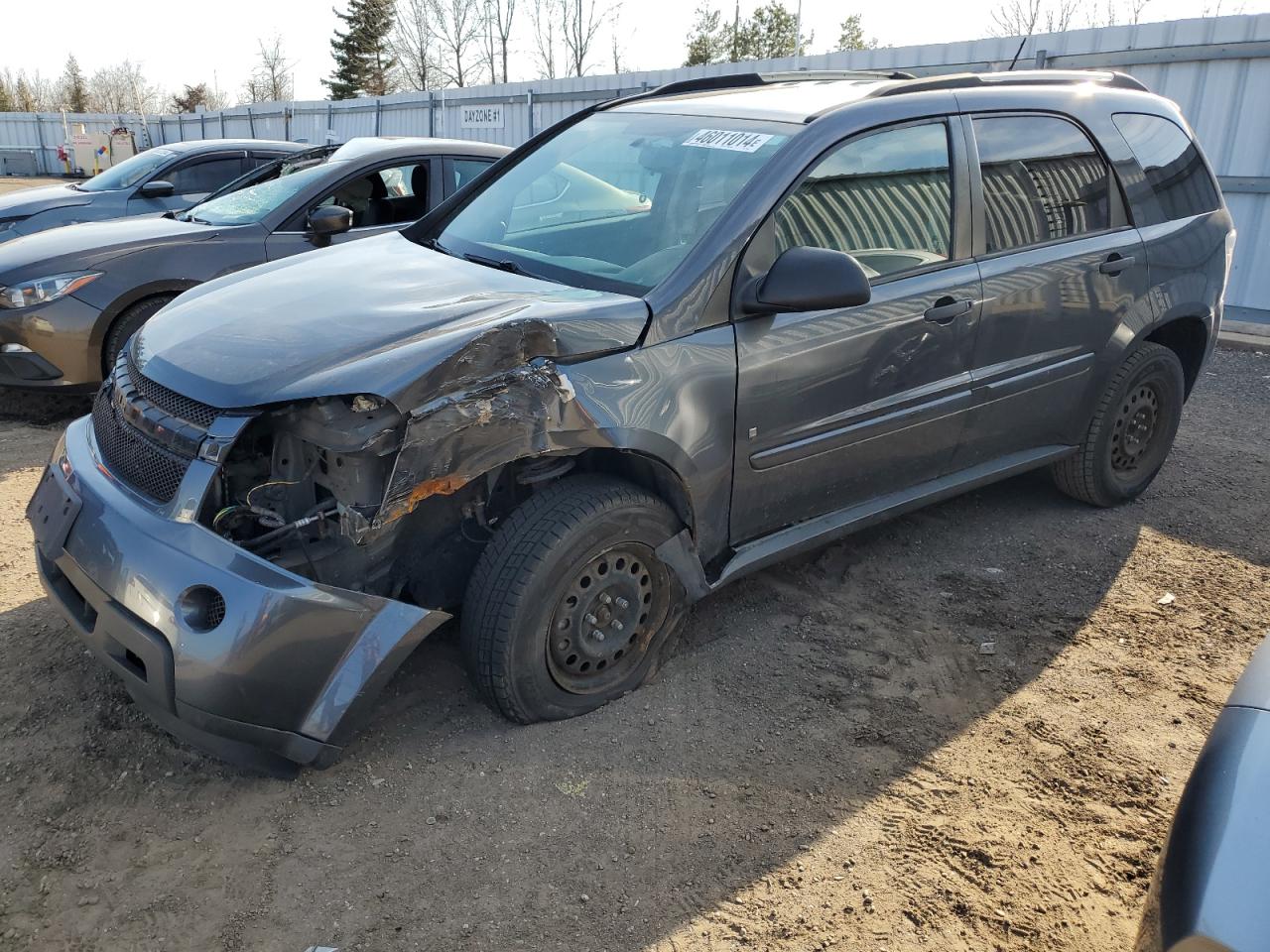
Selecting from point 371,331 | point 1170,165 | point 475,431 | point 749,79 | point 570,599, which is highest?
point 749,79

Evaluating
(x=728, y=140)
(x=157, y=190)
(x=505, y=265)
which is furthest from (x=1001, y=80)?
(x=157, y=190)

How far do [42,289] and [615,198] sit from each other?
12.5 ft

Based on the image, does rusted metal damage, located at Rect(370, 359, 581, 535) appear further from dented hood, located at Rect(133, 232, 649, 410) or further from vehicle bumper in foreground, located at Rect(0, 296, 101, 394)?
vehicle bumper in foreground, located at Rect(0, 296, 101, 394)

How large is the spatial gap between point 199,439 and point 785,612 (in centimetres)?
218

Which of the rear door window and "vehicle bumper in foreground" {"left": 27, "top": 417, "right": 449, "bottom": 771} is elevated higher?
the rear door window

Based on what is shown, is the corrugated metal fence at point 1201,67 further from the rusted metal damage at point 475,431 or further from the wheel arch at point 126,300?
the rusted metal damage at point 475,431

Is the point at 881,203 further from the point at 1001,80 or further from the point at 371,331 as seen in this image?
the point at 371,331

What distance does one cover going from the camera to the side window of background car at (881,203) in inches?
129

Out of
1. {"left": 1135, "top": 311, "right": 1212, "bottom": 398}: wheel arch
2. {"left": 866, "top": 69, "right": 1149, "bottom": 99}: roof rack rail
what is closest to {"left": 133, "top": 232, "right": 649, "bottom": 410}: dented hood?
{"left": 866, "top": 69, "right": 1149, "bottom": 99}: roof rack rail

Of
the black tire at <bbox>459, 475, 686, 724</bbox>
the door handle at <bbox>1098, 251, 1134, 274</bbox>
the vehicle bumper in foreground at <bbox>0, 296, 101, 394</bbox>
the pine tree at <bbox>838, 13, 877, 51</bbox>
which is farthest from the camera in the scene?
the pine tree at <bbox>838, 13, 877, 51</bbox>

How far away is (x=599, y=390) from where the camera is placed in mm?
2809

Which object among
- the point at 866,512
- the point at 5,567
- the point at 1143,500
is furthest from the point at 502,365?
the point at 1143,500

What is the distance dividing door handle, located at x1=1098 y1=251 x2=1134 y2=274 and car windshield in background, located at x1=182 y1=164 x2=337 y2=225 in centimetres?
475

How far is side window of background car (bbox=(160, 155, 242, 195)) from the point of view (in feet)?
30.6
